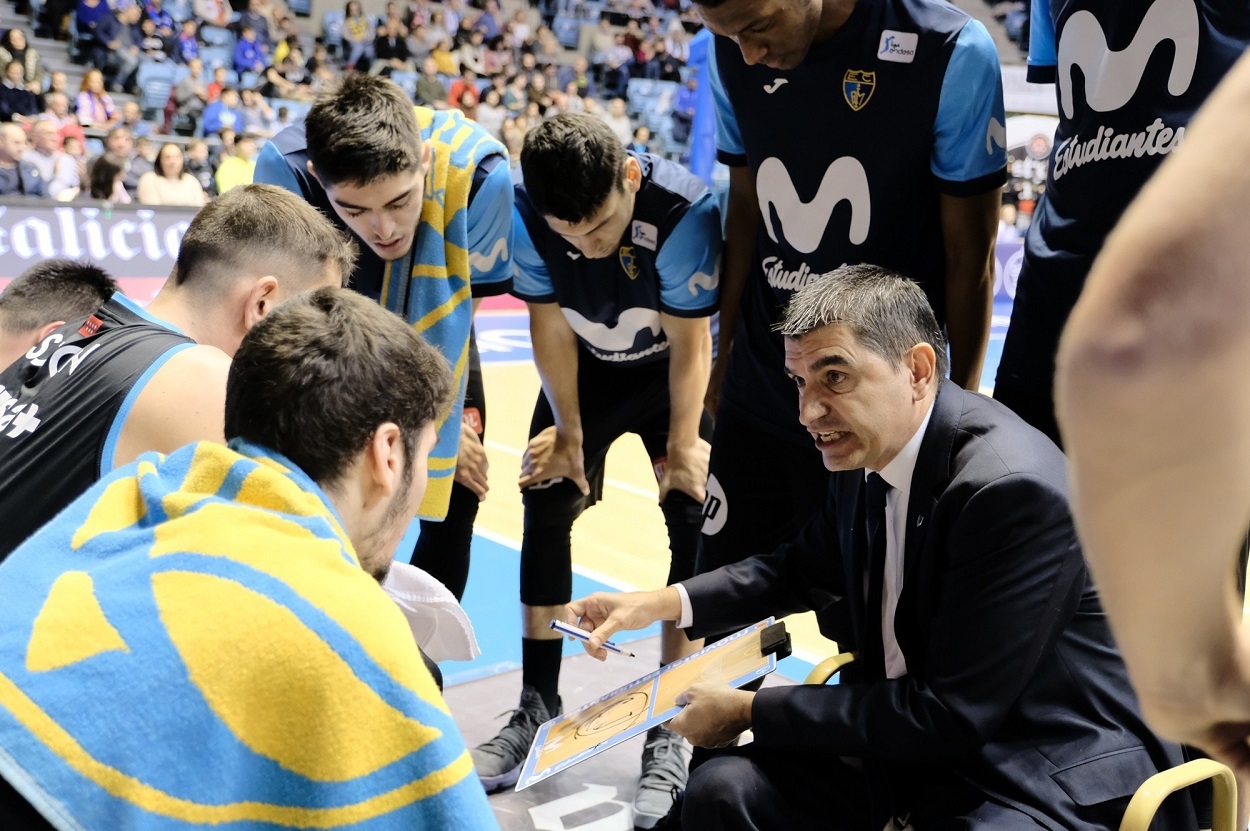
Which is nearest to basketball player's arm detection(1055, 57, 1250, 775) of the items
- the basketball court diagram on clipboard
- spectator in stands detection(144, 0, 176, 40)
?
the basketball court diagram on clipboard

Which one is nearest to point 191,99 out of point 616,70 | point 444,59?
point 444,59

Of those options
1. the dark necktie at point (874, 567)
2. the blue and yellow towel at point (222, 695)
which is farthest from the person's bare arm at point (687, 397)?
the blue and yellow towel at point (222, 695)

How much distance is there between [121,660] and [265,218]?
1.20m

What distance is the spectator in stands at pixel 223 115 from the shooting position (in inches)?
482

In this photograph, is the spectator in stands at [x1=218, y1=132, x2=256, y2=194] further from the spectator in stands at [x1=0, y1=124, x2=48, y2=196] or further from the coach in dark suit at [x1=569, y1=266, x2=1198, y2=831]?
the coach in dark suit at [x1=569, y1=266, x2=1198, y2=831]

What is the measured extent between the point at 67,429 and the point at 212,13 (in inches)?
546

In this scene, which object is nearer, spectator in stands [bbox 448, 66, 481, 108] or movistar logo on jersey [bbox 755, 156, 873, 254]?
movistar logo on jersey [bbox 755, 156, 873, 254]

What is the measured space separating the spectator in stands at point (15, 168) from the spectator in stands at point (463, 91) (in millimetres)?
6127

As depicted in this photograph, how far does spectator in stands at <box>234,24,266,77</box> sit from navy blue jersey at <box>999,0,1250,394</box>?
13.3 metres

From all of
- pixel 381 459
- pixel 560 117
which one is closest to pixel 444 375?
pixel 381 459

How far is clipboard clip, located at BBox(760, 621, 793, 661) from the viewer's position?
2.12 m

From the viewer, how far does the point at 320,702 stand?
3.67 feet

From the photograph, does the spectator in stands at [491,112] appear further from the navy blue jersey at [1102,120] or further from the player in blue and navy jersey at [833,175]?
the navy blue jersey at [1102,120]

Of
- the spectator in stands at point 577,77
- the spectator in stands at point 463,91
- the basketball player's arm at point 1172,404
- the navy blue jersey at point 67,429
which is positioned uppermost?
the basketball player's arm at point 1172,404
